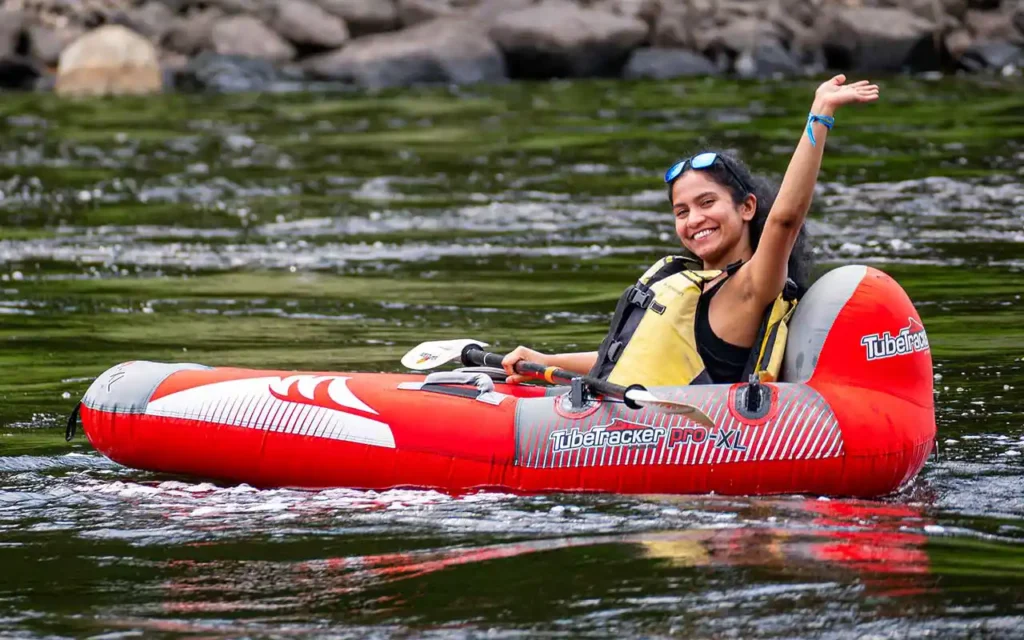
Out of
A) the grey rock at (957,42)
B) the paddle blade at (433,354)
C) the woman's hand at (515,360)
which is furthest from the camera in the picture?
the grey rock at (957,42)

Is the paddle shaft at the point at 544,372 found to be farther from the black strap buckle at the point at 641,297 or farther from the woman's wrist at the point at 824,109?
the woman's wrist at the point at 824,109

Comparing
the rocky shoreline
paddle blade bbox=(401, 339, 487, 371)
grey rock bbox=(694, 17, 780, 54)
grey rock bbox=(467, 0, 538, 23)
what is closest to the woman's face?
paddle blade bbox=(401, 339, 487, 371)

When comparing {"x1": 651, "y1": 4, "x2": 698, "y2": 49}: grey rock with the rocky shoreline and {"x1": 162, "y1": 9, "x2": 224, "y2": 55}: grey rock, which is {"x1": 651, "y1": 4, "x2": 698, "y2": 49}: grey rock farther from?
{"x1": 162, "y1": 9, "x2": 224, "y2": 55}: grey rock

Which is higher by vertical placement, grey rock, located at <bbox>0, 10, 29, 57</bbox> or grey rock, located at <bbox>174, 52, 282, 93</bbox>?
grey rock, located at <bbox>0, 10, 29, 57</bbox>

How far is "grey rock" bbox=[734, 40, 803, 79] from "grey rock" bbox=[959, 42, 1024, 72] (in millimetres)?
2867

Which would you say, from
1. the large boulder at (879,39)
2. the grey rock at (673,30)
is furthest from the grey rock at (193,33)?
the large boulder at (879,39)

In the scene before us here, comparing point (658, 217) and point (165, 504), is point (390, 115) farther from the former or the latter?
point (165, 504)

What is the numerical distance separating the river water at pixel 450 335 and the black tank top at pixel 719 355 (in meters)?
0.48

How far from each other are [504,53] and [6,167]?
44.9 ft

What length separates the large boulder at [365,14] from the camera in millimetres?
30656

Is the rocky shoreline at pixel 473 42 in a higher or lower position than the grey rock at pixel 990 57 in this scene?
higher

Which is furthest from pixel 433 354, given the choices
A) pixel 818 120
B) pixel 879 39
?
pixel 879 39

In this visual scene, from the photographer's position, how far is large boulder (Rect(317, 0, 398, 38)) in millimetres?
30656

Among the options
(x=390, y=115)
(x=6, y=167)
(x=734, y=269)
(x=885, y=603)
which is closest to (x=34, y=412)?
(x=734, y=269)
